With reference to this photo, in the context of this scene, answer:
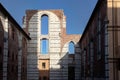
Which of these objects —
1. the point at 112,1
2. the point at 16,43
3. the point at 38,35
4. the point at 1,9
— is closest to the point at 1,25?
the point at 1,9

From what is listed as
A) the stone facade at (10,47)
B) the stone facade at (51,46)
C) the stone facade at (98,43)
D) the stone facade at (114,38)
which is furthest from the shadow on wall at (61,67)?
the stone facade at (114,38)

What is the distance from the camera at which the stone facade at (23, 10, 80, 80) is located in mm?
39031

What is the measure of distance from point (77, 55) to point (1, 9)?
16988mm


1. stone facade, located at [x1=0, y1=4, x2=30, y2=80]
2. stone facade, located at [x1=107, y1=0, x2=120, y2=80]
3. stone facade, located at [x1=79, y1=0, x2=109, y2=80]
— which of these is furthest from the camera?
stone facade, located at [x1=0, y1=4, x2=30, y2=80]

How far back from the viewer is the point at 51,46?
3953 centimetres

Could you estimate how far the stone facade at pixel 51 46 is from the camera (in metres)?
A: 39.0

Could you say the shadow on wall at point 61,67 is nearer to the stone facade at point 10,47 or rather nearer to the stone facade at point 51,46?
the stone facade at point 51,46

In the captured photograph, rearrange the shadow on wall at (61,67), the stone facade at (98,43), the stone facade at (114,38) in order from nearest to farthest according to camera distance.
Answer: the stone facade at (114,38) → the stone facade at (98,43) → the shadow on wall at (61,67)

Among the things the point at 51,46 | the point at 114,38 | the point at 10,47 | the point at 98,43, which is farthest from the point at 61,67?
the point at 114,38

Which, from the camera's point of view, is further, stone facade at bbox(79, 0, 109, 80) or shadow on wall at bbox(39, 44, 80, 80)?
shadow on wall at bbox(39, 44, 80, 80)

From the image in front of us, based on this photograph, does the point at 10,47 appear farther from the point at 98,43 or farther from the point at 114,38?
the point at 114,38

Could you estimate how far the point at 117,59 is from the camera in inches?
682

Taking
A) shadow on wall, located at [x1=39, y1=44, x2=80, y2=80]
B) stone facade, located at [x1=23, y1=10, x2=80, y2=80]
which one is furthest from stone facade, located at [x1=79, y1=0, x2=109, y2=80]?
stone facade, located at [x1=23, y1=10, x2=80, y2=80]

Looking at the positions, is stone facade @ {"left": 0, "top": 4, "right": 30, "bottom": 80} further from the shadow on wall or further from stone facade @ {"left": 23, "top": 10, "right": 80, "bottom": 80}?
the shadow on wall
